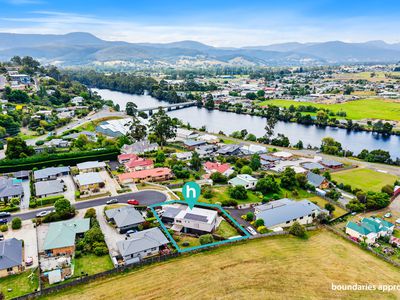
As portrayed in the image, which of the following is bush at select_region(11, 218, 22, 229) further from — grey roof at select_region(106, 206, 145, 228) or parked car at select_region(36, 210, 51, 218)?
grey roof at select_region(106, 206, 145, 228)

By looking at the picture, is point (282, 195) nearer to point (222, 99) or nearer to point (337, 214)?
point (337, 214)

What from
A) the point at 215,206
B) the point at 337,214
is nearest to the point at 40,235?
A: the point at 215,206

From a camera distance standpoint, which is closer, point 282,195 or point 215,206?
point 215,206

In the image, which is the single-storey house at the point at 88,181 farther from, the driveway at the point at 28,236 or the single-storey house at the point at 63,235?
the single-storey house at the point at 63,235

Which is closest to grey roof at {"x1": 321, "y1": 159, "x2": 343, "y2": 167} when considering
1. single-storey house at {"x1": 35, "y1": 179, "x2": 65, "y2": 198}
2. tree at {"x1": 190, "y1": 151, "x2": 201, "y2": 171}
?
tree at {"x1": 190, "y1": 151, "x2": 201, "y2": 171}

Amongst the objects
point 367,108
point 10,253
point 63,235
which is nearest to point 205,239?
point 63,235

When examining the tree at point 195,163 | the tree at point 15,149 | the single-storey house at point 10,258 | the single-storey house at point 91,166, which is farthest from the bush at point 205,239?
the tree at point 15,149
